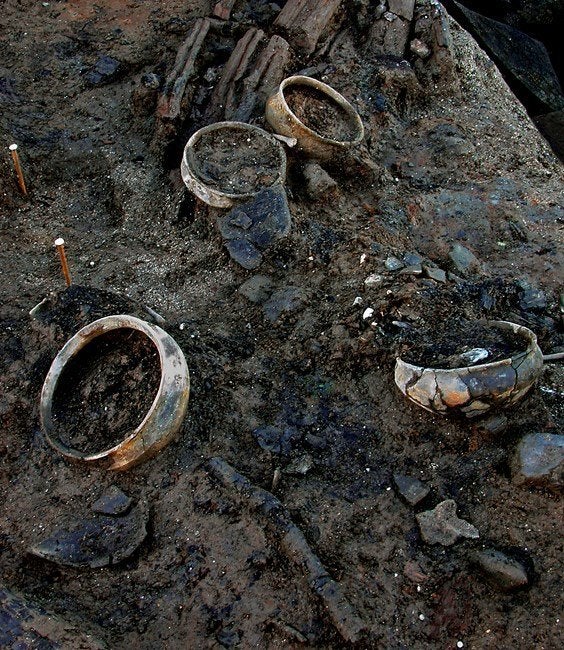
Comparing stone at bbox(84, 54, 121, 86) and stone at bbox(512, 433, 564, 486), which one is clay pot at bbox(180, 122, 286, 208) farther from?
stone at bbox(512, 433, 564, 486)

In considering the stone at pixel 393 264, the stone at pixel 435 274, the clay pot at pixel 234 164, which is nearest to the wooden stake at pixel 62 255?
the clay pot at pixel 234 164

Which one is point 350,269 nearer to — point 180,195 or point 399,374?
point 399,374

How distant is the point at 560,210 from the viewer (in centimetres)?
566

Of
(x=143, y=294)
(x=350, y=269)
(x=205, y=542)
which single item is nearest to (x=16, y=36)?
(x=143, y=294)

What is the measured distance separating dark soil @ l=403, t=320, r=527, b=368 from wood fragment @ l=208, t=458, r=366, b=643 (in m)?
1.24

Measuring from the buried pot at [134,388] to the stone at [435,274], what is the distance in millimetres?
1880

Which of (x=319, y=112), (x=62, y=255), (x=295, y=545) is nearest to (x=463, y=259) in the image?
(x=319, y=112)

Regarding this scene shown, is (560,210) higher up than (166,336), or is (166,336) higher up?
(560,210)

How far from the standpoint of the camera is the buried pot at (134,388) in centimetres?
372

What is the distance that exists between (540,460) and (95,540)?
→ 246 centimetres

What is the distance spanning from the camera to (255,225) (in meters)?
5.02

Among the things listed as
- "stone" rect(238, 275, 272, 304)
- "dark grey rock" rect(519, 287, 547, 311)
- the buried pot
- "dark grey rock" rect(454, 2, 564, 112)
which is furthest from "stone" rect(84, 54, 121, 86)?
"dark grey rock" rect(519, 287, 547, 311)

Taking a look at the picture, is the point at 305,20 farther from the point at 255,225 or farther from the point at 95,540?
the point at 95,540

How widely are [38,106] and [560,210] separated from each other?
15.6 ft
